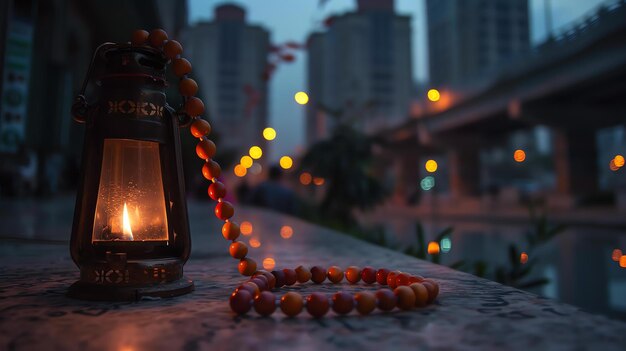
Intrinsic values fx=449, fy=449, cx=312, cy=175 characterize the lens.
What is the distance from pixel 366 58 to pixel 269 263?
3329 inches

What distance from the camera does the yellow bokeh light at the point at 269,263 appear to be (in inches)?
80.6

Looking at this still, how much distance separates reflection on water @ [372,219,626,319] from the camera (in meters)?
4.76

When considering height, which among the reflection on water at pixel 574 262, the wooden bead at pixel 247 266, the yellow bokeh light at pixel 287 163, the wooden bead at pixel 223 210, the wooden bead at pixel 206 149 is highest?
the yellow bokeh light at pixel 287 163

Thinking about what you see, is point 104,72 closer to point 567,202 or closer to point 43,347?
point 43,347

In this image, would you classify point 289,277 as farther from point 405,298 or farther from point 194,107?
point 194,107

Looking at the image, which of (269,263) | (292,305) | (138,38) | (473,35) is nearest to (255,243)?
(269,263)

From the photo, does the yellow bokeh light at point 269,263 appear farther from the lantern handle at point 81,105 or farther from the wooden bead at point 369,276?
the lantern handle at point 81,105

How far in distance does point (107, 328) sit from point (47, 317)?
0.20 meters

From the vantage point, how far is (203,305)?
123cm

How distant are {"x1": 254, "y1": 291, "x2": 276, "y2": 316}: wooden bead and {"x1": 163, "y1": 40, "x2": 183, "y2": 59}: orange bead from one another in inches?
31.4

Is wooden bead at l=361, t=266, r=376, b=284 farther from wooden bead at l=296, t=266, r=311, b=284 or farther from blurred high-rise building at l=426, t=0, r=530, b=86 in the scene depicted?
blurred high-rise building at l=426, t=0, r=530, b=86

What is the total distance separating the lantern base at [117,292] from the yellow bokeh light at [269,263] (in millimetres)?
711

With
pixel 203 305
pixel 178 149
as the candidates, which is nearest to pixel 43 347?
pixel 203 305

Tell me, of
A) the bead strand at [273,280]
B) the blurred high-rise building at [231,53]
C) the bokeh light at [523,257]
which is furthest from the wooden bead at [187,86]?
the blurred high-rise building at [231,53]
